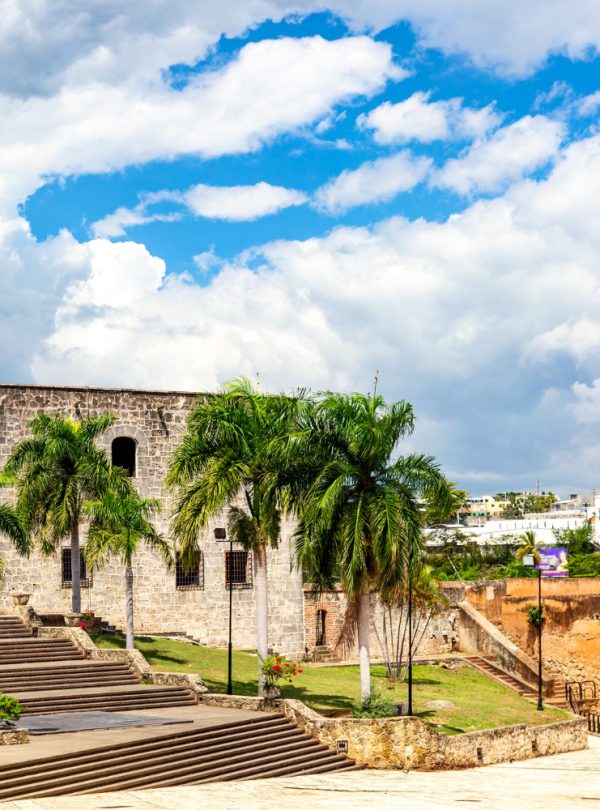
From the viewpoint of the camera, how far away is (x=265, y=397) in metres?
29.9

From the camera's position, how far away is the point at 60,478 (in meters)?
33.8

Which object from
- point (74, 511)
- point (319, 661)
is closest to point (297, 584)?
point (319, 661)

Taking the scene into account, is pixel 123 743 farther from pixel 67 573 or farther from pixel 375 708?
pixel 67 573

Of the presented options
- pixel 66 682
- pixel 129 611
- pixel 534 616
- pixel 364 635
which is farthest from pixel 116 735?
pixel 534 616

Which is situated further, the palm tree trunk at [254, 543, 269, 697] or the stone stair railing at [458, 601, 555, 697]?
the stone stair railing at [458, 601, 555, 697]

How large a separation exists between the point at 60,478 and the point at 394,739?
13.5 metres

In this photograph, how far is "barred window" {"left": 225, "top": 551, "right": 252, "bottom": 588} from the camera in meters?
41.9

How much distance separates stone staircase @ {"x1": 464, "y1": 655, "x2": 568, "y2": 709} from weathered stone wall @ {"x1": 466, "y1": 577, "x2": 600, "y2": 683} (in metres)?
2.20

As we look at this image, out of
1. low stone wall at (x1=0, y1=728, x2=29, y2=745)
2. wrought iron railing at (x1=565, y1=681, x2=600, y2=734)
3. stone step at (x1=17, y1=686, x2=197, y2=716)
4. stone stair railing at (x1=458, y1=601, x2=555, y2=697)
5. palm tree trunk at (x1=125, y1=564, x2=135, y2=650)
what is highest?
palm tree trunk at (x1=125, y1=564, x2=135, y2=650)

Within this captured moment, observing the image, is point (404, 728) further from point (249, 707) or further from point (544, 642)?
point (544, 642)

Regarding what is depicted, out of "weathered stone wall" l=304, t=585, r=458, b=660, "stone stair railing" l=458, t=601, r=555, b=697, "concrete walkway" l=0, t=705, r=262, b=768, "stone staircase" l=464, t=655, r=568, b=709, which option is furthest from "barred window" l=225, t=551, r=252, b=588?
"concrete walkway" l=0, t=705, r=262, b=768

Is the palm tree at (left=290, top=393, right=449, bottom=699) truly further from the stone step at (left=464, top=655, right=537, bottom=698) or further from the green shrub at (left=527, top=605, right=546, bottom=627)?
the green shrub at (left=527, top=605, right=546, bottom=627)

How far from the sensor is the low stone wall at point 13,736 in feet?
68.9

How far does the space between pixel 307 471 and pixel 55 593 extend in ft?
47.4
